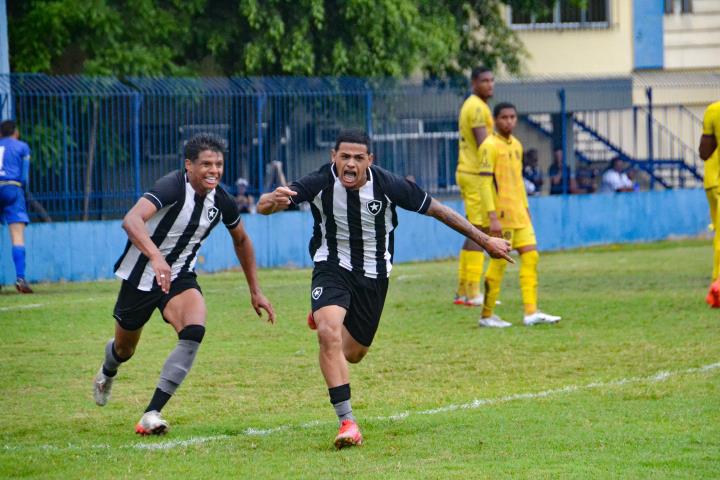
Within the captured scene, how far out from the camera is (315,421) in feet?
28.0

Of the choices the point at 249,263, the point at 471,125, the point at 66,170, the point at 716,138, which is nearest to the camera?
the point at 249,263

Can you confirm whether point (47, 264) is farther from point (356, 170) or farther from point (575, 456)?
point (575, 456)

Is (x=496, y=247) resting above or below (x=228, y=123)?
below

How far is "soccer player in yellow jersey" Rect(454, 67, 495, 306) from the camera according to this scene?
14.5 metres

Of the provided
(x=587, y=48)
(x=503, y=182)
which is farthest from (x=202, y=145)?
(x=587, y=48)

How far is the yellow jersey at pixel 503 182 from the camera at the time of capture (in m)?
13.1

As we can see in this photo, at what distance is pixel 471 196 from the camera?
15.0 metres

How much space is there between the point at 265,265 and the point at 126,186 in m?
2.55

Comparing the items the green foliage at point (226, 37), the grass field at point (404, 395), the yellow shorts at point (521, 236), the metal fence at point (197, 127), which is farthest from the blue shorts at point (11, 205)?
the yellow shorts at point (521, 236)

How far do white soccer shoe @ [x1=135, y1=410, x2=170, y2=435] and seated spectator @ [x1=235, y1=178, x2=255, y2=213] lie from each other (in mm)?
14216

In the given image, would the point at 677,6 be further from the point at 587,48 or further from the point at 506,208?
the point at 506,208

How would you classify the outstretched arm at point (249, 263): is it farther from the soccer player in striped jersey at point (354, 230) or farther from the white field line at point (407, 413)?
the white field line at point (407, 413)

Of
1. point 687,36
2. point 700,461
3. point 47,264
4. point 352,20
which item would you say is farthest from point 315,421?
point 687,36

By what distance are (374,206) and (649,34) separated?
96.9 feet
